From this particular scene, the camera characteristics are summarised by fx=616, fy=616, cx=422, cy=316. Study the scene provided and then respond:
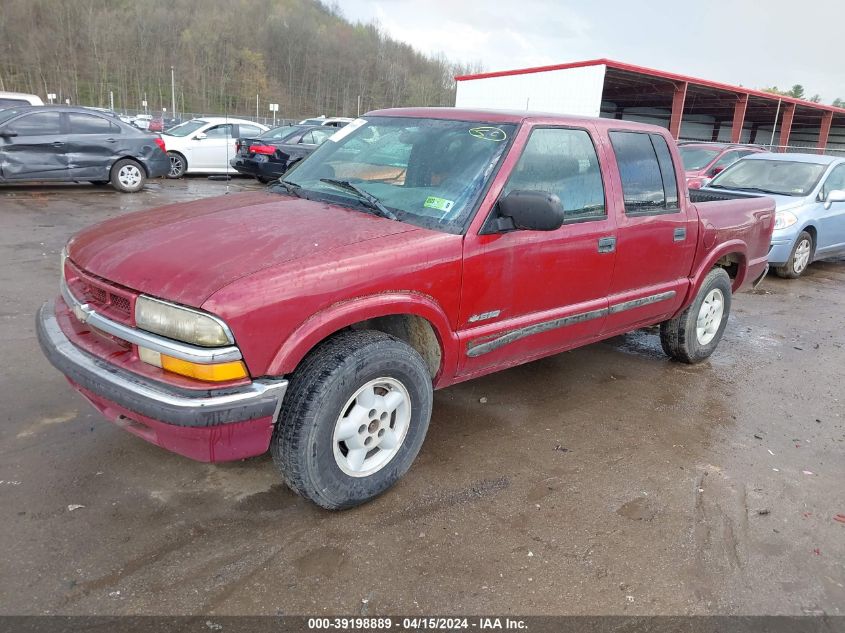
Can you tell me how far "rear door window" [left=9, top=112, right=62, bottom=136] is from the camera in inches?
422

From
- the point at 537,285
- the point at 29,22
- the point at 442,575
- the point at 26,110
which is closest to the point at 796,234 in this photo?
the point at 537,285

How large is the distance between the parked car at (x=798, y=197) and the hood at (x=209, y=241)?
272 inches

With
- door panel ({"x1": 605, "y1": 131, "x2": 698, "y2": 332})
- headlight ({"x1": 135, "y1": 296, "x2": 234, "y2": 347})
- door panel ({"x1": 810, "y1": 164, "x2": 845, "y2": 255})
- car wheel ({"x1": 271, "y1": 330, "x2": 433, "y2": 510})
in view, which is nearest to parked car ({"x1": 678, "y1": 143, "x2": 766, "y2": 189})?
door panel ({"x1": 810, "y1": 164, "x2": 845, "y2": 255})

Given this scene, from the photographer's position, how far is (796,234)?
8422mm

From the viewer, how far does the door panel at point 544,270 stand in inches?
126

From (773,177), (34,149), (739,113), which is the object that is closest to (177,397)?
(773,177)

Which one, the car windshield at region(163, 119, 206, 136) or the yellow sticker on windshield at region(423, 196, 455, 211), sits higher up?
the car windshield at region(163, 119, 206, 136)

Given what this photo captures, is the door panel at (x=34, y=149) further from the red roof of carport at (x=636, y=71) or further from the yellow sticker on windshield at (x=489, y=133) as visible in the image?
the red roof of carport at (x=636, y=71)

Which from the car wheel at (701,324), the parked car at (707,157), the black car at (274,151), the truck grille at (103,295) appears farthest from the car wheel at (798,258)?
the black car at (274,151)

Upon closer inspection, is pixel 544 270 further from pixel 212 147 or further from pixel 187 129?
pixel 187 129

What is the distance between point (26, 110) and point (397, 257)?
11035 mm

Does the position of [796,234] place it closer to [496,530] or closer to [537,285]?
[537,285]

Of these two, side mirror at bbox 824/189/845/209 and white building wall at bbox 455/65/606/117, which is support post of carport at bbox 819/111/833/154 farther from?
side mirror at bbox 824/189/845/209

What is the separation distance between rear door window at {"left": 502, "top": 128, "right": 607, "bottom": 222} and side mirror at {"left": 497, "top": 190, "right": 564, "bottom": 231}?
164 millimetres
